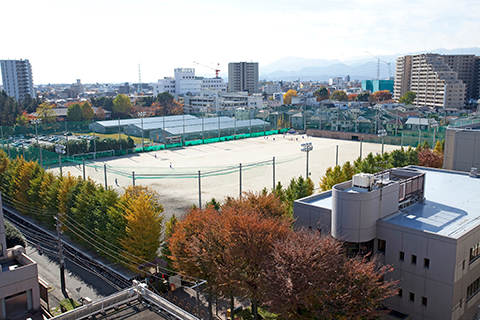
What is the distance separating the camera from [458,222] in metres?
13.6

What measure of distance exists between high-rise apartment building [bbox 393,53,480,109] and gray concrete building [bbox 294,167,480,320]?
8258cm

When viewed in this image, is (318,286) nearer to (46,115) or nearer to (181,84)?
(46,115)

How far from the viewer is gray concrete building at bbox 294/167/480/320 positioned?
11.9 metres

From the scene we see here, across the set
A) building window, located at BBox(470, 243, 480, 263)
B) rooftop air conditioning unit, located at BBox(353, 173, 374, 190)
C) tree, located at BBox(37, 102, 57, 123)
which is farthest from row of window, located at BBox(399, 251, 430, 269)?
tree, located at BBox(37, 102, 57, 123)

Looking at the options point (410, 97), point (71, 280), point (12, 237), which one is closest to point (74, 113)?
point (12, 237)

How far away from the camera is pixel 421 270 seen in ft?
40.1

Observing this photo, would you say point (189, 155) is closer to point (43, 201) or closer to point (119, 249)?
point (43, 201)

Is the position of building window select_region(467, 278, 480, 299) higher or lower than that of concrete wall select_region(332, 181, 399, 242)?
lower

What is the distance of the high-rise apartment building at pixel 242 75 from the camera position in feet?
526

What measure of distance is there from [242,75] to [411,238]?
15294 cm

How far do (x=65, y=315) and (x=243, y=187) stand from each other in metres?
20.4

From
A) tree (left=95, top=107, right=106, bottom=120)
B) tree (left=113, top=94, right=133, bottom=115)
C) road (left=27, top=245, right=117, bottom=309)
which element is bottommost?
road (left=27, top=245, right=117, bottom=309)

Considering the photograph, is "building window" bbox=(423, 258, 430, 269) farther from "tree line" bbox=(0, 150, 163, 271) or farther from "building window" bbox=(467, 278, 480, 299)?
"tree line" bbox=(0, 150, 163, 271)

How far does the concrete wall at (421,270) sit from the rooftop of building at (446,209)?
48 cm
